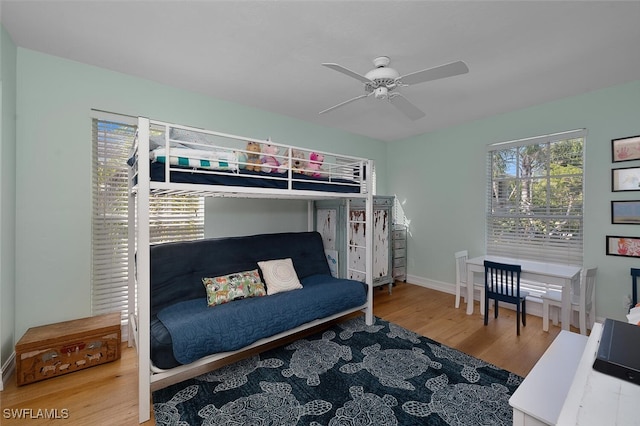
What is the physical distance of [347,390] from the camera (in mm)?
1913

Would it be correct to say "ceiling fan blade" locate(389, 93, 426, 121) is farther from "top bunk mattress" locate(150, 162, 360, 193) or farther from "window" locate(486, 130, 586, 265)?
"window" locate(486, 130, 586, 265)

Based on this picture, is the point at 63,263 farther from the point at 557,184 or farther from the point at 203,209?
the point at 557,184

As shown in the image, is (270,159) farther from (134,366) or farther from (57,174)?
(134,366)

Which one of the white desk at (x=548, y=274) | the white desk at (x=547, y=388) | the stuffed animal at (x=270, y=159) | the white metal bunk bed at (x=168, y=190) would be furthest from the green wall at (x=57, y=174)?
the white desk at (x=548, y=274)

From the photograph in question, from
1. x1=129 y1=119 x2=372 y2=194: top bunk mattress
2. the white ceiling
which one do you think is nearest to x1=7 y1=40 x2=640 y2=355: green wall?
the white ceiling

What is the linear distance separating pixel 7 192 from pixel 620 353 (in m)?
3.43

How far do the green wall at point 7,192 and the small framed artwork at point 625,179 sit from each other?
5.19 meters

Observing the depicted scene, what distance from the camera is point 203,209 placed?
3.00 meters

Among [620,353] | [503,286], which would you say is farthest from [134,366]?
[503,286]

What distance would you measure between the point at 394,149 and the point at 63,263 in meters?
4.58

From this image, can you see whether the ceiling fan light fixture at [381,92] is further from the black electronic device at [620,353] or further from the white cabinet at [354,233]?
the black electronic device at [620,353]

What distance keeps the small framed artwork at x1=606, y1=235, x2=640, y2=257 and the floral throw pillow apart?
3.51 m

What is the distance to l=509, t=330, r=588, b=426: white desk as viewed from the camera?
3.03 feet

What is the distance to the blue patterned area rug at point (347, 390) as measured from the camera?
1.67 m
